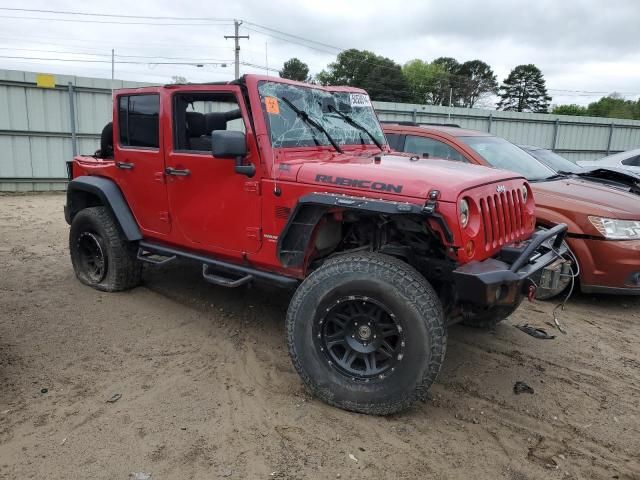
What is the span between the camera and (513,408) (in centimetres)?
327

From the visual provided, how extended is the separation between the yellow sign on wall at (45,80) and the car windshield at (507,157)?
32.1 ft

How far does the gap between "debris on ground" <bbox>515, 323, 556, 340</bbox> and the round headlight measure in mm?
1991

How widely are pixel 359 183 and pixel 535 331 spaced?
2457 millimetres

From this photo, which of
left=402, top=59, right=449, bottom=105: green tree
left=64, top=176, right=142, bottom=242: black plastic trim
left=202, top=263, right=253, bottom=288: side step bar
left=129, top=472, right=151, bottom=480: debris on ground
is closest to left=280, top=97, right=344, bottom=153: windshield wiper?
left=202, top=263, right=253, bottom=288: side step bar

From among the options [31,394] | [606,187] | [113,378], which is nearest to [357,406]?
[113,378]

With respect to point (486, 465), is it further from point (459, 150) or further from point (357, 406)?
point (459, 150)

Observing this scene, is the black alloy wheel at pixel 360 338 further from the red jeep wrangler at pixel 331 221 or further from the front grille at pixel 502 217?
the front grille at pixel 502 217

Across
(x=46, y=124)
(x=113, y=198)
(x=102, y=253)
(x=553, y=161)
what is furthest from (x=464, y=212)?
(x=46, y=124)

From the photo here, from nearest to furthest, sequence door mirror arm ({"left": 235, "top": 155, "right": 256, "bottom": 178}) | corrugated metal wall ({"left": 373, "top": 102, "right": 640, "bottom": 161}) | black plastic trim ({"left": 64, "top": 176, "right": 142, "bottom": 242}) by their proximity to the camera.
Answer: door mirror arm ({"left": 235, "top": 155, "right": 256, "bottom": 178})
black plastic trim ({"left": 64, "top": 176, "right": 142, "bottom": 242})
corrugated metal wall ({"left": 373, "top": 102, "right": 640, "bottom": 161})

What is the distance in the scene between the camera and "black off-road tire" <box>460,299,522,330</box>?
3.95 meters

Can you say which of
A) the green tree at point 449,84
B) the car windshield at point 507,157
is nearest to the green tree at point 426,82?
the green tree at point 449,84

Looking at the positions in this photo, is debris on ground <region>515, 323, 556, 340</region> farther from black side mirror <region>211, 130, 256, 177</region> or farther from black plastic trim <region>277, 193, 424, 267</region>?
black side mirror <region>211, 130, 256, 177</region>

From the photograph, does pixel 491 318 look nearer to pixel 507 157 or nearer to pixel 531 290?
pixel 531 290

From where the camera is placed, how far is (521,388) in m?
3.50
